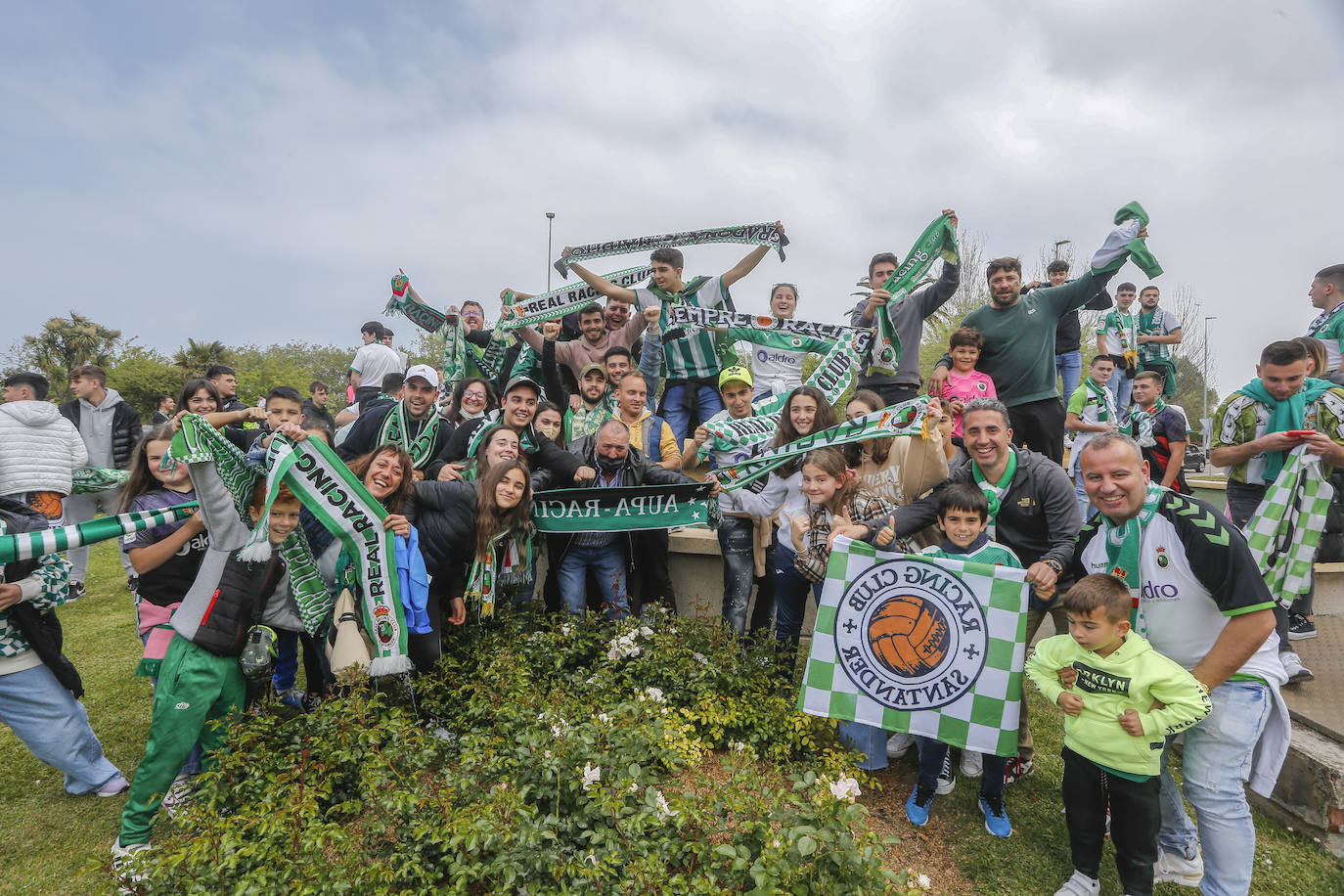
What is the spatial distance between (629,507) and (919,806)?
2.80m

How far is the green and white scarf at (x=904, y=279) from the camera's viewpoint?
6078 millimetres

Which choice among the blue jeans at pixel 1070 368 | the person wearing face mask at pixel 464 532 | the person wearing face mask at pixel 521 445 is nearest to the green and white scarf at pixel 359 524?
the person wearing face mask at pixel 464 532

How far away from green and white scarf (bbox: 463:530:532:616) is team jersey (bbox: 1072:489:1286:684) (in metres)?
4.03

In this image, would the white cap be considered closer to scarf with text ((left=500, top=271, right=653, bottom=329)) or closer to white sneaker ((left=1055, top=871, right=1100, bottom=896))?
scarf with text ((left=500, top=271, right=653, bottom=329))

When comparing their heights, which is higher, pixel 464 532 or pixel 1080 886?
pixel 464 532

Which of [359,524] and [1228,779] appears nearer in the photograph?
[1228,779]

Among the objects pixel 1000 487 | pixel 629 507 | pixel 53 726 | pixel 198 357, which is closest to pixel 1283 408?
pixel 1000 487

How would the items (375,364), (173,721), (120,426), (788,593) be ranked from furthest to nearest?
(375,364), (120,426), (788,593), (173,721)

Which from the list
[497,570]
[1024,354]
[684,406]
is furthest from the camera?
[684,406]

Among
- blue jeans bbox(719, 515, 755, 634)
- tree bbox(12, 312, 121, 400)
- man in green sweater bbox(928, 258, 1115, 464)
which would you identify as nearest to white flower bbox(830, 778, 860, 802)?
blue jeans bbox(719, 515, 755, 634)

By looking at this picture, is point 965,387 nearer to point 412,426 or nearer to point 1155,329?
point 412,426

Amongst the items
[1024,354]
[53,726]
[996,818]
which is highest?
[1024,354]

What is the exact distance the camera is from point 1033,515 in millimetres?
3914

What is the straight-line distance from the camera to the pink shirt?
5793mm
